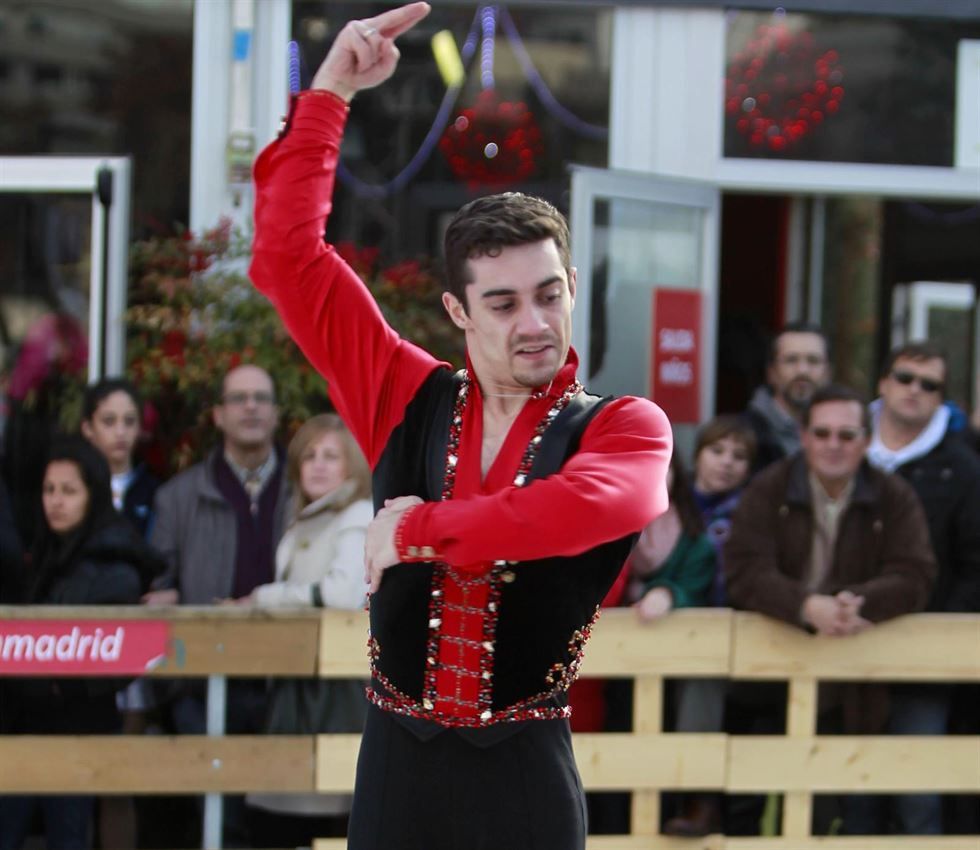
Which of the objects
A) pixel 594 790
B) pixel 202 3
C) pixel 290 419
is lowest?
pixel 594 790

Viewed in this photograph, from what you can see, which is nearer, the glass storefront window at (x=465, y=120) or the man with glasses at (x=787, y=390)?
the man with glasses at (x=787, y=390)

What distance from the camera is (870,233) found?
8914 mm

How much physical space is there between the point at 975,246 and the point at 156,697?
20.0 ft

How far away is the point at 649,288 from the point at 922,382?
2.08 m

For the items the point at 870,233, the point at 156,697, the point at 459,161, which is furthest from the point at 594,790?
the point at 870,233

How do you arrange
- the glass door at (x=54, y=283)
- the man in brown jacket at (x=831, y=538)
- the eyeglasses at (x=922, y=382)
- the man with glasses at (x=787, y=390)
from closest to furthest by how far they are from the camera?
the man in brown jacket at (x=831, y=538) < the eyeglasses at (x=922, y=382) < the man with glasses at (x=787, y=390) < the glass door at (x=54, y=283)

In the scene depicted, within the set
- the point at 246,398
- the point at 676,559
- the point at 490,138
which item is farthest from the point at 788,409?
the point at 490,138

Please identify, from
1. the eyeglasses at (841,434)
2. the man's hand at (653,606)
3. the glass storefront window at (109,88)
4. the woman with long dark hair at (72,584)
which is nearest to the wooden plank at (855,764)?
the man's hand at (653,606)

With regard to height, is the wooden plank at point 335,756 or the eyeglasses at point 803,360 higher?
the eyeglasses at point 803,360

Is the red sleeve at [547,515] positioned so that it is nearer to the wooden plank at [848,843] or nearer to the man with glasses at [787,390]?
the wooden plank at [848,843]

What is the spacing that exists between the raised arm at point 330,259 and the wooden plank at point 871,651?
2369 mm

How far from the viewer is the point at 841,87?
784cm

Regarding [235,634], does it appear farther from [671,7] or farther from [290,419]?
[671,7]

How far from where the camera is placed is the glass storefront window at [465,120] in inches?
297
